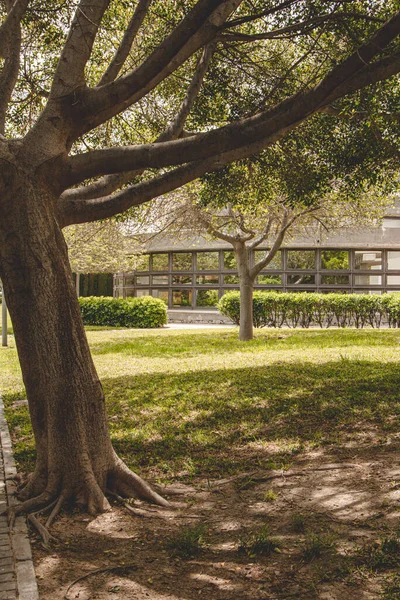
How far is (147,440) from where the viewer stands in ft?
22.6

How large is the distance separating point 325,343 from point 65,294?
11960mm

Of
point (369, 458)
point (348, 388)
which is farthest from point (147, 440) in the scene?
point (348, 388)

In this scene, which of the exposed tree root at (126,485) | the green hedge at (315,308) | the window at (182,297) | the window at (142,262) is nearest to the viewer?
the exposed tree root at (126,485)

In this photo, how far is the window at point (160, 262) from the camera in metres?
31.3

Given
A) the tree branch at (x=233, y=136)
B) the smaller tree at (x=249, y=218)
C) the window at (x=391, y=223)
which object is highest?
the window at (x=391, y=223)

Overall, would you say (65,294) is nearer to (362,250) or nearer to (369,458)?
(369,458)

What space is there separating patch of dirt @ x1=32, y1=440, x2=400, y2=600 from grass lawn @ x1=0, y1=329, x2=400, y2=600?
0.03 meters

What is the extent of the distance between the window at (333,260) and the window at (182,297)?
7.10 metres

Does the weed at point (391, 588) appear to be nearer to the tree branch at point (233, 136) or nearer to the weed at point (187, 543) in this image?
the weed at point (187, 543)

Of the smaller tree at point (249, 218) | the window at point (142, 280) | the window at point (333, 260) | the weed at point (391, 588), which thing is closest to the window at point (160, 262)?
the window at point (142, 280)

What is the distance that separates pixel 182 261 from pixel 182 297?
1.93m

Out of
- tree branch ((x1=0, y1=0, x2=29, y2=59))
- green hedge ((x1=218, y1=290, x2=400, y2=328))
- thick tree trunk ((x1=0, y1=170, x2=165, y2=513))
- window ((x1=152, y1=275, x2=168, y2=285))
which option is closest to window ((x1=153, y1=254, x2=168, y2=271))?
window ((x1=152, y1=275, x2=168, y2=285))

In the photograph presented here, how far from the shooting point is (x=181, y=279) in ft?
101

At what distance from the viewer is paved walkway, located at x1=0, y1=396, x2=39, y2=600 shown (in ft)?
10.9
